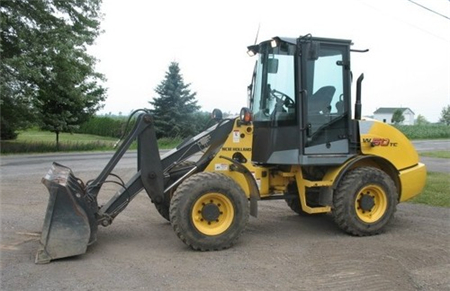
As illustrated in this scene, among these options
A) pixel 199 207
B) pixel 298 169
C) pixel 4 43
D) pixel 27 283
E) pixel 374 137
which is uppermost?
pixel 4 43

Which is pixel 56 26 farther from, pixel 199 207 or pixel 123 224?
pixel 199 207

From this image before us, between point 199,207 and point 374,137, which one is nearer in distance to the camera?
point 199,207

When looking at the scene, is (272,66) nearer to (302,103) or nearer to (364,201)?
(302,103)

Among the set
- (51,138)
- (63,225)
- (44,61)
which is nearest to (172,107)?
(44,61)

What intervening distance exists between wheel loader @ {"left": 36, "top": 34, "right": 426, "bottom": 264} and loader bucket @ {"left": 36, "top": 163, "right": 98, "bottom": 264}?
0.79ft

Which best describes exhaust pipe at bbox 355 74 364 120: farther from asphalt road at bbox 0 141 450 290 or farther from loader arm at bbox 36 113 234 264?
loader arm at bbox 36 113 234 264

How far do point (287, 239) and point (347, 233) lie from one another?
0.96m

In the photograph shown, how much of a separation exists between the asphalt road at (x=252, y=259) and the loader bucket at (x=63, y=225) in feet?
0.46

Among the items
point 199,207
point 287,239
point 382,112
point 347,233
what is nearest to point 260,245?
point 287,239

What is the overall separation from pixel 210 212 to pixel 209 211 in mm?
19

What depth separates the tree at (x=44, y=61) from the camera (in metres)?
21.7

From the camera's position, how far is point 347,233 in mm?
6961

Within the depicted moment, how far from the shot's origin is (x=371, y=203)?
7.02 meters

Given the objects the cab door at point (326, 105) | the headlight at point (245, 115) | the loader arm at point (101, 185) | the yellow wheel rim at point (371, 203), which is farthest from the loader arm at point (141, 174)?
the yellow wheel rim at point (371, 203)
